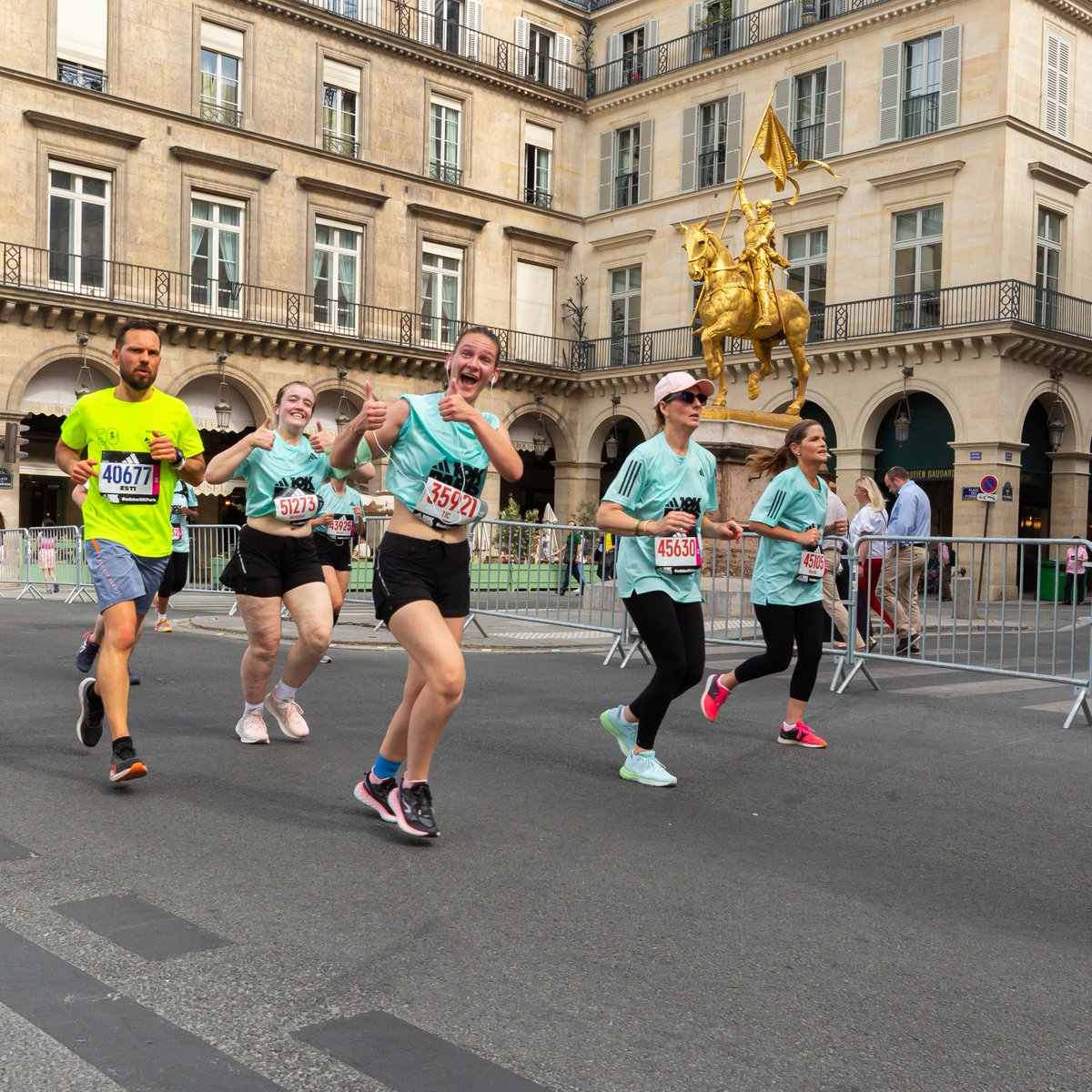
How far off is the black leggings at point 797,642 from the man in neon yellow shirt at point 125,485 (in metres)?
3.40

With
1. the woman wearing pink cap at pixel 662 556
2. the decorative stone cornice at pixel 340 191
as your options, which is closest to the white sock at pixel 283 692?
the woman wearing pink cap at pixel 662 556

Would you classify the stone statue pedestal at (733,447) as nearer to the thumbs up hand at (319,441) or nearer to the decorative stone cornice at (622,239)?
the thumbs up hand at (319,441)

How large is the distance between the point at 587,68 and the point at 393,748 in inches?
1486

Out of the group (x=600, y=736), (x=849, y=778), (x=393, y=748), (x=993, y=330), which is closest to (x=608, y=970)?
(x=393, y=748)

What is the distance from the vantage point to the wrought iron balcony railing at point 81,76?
29.2 meters

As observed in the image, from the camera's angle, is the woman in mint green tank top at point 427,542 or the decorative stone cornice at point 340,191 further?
the decorative stone cornice at point 340,191

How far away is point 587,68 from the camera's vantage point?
39.3 m

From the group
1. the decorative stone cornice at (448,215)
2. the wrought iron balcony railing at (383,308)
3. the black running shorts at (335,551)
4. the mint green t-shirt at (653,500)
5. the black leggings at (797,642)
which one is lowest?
the black leggings at (797,642)

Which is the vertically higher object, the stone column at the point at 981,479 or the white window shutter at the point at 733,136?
the white window shutter at the point at 733,136

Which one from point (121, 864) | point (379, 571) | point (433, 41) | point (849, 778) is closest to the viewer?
point (121, 864)

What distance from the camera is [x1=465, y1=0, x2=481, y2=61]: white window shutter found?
36562 mm

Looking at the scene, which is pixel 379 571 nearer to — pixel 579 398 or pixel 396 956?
pixel 396 956

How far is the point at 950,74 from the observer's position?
29859 millimetres

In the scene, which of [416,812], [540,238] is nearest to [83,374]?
[540,238]
